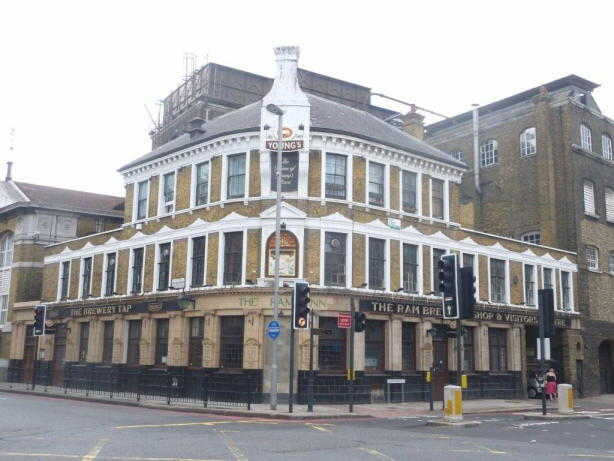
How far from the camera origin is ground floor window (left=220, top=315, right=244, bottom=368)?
26.0m

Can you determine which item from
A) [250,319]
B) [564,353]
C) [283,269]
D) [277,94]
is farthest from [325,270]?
[564,353]

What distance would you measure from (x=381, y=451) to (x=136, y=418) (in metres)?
8.79

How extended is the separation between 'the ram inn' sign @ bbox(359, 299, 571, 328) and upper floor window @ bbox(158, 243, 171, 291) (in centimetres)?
949

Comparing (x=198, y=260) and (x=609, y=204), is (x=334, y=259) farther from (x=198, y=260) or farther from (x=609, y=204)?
(x=609, y=204)

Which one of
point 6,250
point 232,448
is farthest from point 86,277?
point 232,448

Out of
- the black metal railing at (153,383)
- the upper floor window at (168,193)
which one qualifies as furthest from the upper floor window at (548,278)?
the upper floor window at (168,193)

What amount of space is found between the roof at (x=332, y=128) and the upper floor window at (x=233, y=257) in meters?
Result: 4.51

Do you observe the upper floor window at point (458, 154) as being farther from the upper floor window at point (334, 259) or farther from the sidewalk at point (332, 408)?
the upper floor window at point (334, 259)

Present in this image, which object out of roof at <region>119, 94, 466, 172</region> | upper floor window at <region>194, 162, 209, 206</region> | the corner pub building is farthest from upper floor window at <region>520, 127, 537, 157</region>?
upper floor window at <region>194, 162, 209, 206</region>

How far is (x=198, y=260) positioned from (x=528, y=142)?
22.8m

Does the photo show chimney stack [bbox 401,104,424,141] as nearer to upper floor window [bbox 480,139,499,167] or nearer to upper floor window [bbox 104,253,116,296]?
upper floor window [bbox 480,139,499,167]

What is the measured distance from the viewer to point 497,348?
106ft

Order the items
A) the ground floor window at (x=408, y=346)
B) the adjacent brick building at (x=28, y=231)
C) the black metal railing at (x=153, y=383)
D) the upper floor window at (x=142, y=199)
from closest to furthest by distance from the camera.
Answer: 1. the black metal railing at (x=153, y=383)
2. the ground floor window at (x=408, y=346)
3. the upper floor window at (x=142, y=199)
4. the adjacent brick building at (x=28, y=231)

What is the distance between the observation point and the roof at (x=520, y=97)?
39.8 m
